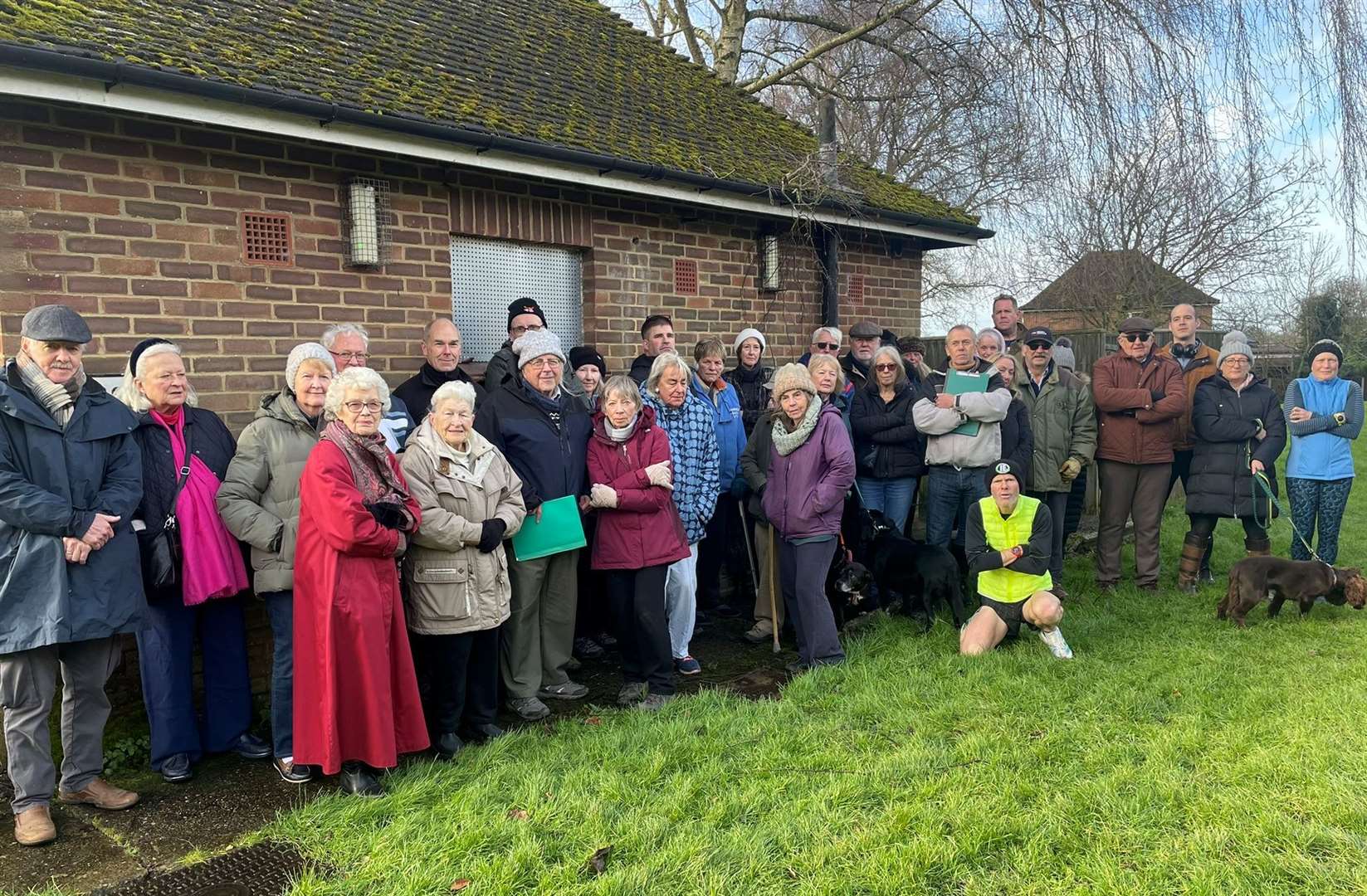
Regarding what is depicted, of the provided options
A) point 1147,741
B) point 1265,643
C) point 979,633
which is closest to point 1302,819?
point 1147,741

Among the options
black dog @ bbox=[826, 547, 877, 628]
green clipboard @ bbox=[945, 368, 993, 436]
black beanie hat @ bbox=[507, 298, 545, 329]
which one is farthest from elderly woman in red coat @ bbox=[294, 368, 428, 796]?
green clipboard @ bbox=[945, 368, 993, 436]

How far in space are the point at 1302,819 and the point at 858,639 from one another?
2.87 m

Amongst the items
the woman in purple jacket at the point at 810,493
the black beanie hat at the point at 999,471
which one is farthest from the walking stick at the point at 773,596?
the black beanie hat at the point at 999,471

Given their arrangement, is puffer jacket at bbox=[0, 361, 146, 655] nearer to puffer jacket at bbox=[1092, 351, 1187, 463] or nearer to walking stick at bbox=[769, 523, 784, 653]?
walking stick at bbox=[769, 523, 784, 653]

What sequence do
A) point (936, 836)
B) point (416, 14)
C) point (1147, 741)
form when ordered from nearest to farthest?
point (936, 836), point (1147, 741), point (416, 14)

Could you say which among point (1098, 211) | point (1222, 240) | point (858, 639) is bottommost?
point (858, 639)

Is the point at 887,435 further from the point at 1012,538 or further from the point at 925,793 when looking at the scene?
the point at 925,793

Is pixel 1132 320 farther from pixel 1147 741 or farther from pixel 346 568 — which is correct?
pixel 346 568

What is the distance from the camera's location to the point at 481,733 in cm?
464

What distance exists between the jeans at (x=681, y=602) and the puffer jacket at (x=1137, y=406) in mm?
3440

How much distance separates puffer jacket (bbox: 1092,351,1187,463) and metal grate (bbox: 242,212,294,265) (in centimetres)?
567

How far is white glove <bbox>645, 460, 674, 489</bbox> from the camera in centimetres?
506

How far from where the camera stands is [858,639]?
6023mm

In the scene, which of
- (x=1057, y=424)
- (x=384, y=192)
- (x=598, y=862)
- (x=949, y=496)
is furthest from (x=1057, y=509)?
(x=384, y=192)
